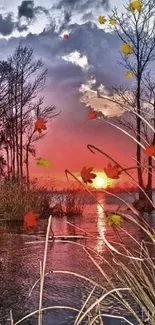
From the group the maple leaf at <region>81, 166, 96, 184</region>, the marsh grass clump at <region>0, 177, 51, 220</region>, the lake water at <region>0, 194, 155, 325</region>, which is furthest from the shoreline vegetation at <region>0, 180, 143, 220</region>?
the maple leaf at <region>81, 166, 96, 184</region>

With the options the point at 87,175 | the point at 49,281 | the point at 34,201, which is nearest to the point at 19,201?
the point at 34,201

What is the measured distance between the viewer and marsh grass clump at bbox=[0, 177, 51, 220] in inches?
694

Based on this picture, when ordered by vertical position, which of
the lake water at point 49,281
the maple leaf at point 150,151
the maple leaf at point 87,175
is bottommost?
the lake water at point 49,281

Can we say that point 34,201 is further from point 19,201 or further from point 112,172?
point 112,172

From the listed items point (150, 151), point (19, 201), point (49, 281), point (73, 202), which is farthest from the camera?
point (73, 202)

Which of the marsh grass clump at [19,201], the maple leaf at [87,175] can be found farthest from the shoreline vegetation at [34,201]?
the maple leaf at [87,175]

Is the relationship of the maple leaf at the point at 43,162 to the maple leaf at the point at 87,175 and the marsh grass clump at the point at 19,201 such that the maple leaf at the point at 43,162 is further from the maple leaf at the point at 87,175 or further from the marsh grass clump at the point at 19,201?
the marsh grass clump at the point at 19,201

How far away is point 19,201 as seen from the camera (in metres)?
17.7

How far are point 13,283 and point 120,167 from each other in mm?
3989

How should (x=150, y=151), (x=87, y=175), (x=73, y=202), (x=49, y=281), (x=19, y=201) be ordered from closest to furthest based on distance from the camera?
(x=150, y=151) → (x=87, y=175) → (x=49, y=281) → (x=19, y=201) → (x=73, y=202)

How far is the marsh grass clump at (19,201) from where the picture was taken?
17.6 metres

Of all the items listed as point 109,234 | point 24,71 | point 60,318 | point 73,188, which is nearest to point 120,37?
point 24,71

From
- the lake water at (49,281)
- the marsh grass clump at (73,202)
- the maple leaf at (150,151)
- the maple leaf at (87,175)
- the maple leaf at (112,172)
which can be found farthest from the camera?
the marsh grass clump at (73,202)

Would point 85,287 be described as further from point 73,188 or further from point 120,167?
point 73,188
